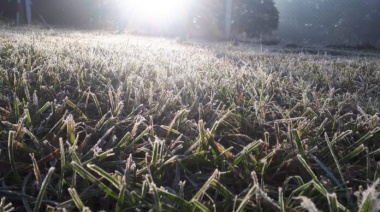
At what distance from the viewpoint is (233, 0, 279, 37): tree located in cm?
1783

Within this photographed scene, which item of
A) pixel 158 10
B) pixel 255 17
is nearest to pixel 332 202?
pixel 158 10

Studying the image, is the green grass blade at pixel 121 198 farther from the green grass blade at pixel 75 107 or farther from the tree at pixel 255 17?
the tree at pixel 255 17

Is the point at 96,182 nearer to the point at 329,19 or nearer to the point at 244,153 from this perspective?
the point at 244,153

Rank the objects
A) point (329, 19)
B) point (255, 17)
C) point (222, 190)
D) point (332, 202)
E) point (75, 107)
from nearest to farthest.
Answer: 1. point (332, 202)
2. point (222, 190)
3. point (75, 107)
4. point (255, 17)
5. point (329, 19)

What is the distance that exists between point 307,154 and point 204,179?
0.24 metres

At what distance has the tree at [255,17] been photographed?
17.8 metres

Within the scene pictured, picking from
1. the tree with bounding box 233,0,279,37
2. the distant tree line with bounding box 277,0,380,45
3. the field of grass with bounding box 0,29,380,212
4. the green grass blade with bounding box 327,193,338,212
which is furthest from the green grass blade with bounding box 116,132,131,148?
the distant tree line with bounding box 277,0,380,45

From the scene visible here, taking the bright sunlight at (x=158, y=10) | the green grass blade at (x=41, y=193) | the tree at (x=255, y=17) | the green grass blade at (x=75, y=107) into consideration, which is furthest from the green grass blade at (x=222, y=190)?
the tree at (x=255, y=17)

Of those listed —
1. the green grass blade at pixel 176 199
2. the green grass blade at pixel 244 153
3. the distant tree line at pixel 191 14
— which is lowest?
the green grass blade at pixel 176 199

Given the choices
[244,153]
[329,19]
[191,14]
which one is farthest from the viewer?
[329,19]

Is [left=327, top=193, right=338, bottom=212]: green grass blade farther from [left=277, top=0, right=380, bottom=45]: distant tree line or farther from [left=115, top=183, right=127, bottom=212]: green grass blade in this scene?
[left=277, top=0, right=380, bottom=45]: distant tree line

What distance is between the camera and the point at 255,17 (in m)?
18.2

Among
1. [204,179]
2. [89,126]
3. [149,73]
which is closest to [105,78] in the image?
[149,73]

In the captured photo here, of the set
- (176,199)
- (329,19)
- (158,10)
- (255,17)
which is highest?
(329,19)
